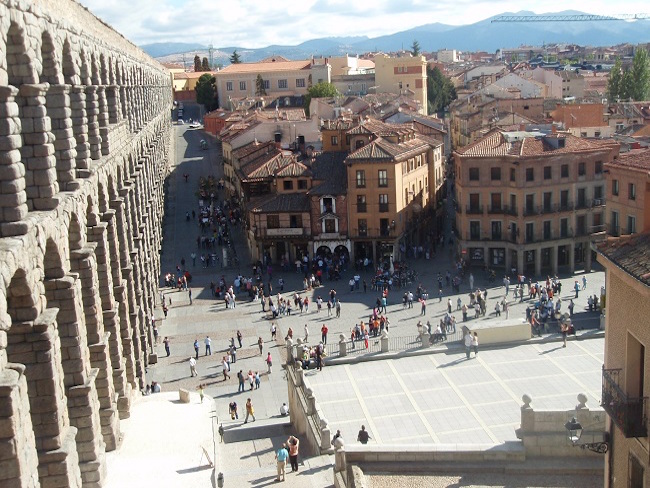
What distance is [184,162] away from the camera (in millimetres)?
113500

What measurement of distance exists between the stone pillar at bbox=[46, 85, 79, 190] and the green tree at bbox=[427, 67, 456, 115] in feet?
401

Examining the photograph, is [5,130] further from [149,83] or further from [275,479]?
[149,83]

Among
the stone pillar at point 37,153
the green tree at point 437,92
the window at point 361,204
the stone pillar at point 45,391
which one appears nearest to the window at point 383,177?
the window at point 361,204

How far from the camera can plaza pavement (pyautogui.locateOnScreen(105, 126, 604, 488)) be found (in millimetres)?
28914

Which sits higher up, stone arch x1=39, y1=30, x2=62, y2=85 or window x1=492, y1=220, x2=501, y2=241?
stone arch x1=39, y1=30, x2=62, y2=85

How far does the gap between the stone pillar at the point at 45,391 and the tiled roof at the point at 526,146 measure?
1806 inches

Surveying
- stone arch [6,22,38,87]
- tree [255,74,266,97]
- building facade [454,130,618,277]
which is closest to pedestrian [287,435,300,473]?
stone arch [6,22,38,87]

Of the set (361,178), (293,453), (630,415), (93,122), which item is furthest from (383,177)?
(630,415)

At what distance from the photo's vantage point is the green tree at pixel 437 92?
143 metres

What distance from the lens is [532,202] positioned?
2351 inches

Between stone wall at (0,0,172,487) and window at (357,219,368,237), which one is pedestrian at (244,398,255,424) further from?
window at (357,219,368,237)

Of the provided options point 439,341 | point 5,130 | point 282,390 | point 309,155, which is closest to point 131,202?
point 282,390

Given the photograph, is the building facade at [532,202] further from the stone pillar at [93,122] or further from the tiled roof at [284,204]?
the stone pillar at [93,122]

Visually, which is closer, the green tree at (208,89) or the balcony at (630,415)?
the balcony at (630,415)
